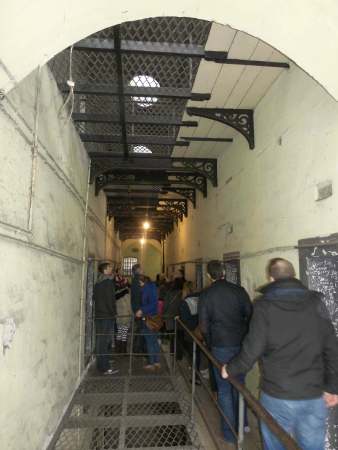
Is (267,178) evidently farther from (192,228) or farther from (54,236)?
(192,228)

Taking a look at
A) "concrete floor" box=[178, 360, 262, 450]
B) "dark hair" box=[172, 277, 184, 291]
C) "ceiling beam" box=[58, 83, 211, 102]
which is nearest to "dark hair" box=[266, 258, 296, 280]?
"concrete floor" box=[178, 360, 262, 450]

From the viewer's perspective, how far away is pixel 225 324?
9.60 feet

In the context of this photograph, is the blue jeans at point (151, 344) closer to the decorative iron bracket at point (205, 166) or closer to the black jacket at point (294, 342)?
the decorative iron bracket at point (205, 166)

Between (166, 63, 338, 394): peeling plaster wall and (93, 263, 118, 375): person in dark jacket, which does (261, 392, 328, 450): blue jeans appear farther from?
(93, 263, 118, 375): person in dark jacket

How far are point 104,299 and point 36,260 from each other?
2.46m

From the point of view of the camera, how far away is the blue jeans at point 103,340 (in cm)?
477

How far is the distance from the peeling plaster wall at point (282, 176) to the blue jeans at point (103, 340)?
6.38ft

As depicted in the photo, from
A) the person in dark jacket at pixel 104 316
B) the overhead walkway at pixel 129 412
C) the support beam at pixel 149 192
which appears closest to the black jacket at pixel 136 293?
the person in dark jacket at pixel 104 316

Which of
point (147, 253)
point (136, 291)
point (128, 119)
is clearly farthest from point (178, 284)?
point (147, 253)

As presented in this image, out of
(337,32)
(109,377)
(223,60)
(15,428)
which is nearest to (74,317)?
(109,377)

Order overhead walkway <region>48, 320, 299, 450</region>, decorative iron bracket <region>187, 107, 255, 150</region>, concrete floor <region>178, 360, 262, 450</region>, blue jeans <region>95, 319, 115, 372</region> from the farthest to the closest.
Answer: blue jeans <region>95, 319, 115, 372</region>
decorative iron bracket <region>187, 107, 255, 150</region>
overhead walkway <region>48, 320, 299, 450</region>
concrete floor <region>178, 360, 262, 450</region>

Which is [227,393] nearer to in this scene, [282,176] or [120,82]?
[282,176]

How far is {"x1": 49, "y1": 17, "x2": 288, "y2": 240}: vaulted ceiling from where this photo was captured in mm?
2678

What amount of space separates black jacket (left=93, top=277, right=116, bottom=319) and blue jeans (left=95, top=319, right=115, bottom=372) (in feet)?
0.31
